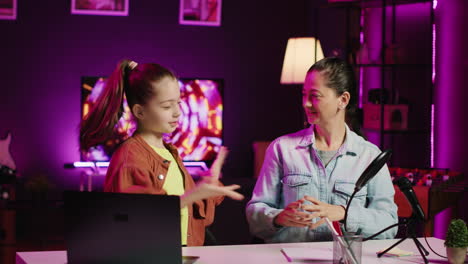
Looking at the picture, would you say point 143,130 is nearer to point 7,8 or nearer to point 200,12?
point 7,8

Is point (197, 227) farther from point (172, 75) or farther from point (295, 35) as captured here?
point (295, 35)

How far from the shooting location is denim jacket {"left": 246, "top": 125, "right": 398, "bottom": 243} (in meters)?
2.78

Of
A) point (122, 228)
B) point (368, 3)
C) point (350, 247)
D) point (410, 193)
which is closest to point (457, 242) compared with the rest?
point (410, 193)

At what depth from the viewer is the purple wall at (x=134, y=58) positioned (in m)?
7.27

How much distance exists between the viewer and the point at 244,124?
7906 mm

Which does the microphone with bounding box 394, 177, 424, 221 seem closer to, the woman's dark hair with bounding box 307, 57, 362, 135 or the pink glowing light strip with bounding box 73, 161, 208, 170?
the woman's dark hair with bounding box 307, 57, 362, 135

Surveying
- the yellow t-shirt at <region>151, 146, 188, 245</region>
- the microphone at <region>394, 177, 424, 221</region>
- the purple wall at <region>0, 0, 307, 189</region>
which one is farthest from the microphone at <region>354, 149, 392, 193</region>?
the purple wall at <region>0, 0, 307, 189</region>

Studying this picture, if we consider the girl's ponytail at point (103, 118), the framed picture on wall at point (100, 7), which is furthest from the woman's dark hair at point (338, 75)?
the framed picture on wall at point (100, 7)

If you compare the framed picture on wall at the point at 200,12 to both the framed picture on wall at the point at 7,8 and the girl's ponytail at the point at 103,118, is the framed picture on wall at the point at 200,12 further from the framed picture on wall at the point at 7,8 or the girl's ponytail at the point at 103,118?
the girl's ponytail at the point at 103,118

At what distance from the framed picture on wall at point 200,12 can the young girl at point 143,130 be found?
212 inches

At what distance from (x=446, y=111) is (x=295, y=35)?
2.94 meters

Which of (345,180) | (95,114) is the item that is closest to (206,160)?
(345,180)

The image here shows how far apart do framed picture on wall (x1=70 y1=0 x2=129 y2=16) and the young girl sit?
5237 millimetres

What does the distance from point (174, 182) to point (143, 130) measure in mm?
197
